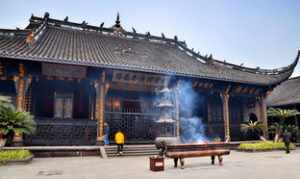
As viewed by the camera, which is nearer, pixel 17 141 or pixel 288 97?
pixel 17 141

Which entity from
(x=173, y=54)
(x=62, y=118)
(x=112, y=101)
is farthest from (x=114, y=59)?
(x=173, y=54)

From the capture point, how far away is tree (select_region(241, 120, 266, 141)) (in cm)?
1450

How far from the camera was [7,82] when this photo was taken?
39.0 feet

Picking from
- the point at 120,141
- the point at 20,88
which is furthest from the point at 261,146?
the point at 20,88

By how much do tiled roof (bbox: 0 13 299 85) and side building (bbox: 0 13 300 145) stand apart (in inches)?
1.8

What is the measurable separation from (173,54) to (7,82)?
33.2 ft

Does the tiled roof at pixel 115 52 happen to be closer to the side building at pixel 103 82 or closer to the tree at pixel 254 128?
the side building at pixel 103 82

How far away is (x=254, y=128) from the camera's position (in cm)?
1477

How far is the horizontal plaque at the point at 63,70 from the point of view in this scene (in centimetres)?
1123

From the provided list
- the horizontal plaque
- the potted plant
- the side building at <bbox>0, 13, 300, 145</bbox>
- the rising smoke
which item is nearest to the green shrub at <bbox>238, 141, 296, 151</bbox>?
the side building at <bbox>0, 13, 300, 145</bbox>

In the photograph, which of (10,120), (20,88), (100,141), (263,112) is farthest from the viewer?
(263,112)

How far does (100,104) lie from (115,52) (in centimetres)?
397

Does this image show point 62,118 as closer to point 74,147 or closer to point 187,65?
point 74,147

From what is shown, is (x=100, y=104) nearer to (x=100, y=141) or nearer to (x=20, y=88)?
(x=100, y=141)
